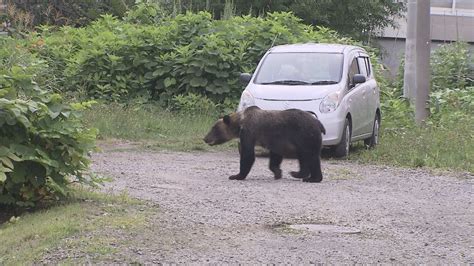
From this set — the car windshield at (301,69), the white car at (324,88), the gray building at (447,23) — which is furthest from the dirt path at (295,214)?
the gray building at (447,23)

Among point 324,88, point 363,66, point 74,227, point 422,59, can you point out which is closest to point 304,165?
point 324,88

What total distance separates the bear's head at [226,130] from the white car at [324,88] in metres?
2.06

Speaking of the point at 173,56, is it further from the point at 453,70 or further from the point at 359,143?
the point at 453,70

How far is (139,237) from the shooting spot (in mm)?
7180

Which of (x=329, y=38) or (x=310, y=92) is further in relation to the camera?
(x=329, y=38)

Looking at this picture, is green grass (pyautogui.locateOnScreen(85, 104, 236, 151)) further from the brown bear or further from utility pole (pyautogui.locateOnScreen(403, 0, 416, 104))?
utility pole (pyautogui.locateOnScreen(403, 0, 416, 104))

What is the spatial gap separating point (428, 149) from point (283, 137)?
4.13m

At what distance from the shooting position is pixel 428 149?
14.1 m

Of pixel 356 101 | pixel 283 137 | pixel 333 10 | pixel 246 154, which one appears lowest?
pixel 246 154

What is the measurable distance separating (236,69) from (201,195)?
9.30 m

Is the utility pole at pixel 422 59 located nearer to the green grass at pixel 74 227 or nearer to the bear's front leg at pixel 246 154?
the bear's front leg at pixel 246 154

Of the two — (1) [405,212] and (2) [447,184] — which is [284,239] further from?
(2) [447,184]

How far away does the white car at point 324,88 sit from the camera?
1334 centimetres

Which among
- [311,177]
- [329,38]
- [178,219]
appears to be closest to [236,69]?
[329,38]
